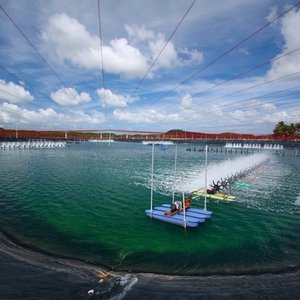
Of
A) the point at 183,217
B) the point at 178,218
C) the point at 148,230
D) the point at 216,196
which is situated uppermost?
the point at 183,217

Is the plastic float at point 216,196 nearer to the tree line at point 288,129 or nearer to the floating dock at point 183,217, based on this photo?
the floating dock at point 183,217

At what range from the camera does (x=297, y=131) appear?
18988 centimetres

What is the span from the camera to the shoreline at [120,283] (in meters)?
14.4

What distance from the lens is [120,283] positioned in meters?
15.7

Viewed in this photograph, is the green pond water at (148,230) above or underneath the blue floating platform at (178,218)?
underneath

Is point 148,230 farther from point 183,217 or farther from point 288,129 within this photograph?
point 288,129

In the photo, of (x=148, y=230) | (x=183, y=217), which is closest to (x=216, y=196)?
(x=183, y=217)

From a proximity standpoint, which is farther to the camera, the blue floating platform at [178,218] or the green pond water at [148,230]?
the blue floating platform at [178,218]

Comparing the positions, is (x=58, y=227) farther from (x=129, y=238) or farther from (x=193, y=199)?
(x=193, y=199)

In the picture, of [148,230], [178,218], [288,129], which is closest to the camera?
[148,230]

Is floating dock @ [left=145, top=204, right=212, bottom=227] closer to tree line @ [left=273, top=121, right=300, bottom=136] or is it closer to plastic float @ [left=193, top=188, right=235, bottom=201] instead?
plastic float @ [left=193, top=188, right=235, bottom=201]

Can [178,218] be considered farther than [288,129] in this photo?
No

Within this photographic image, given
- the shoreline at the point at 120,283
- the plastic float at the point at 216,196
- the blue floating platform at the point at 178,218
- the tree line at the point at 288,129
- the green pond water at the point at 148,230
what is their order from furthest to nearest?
1. the tree line at the point at 288,129
2. the plastic float at the point at 216,196
3. the blue floating platform at the point at 178,218
4. the green pond water at the point at 148,230
5. the shoreline at the point at 120,283

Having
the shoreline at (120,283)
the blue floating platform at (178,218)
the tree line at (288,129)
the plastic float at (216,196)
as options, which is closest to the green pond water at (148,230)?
the blue floating platform at (178,218)
